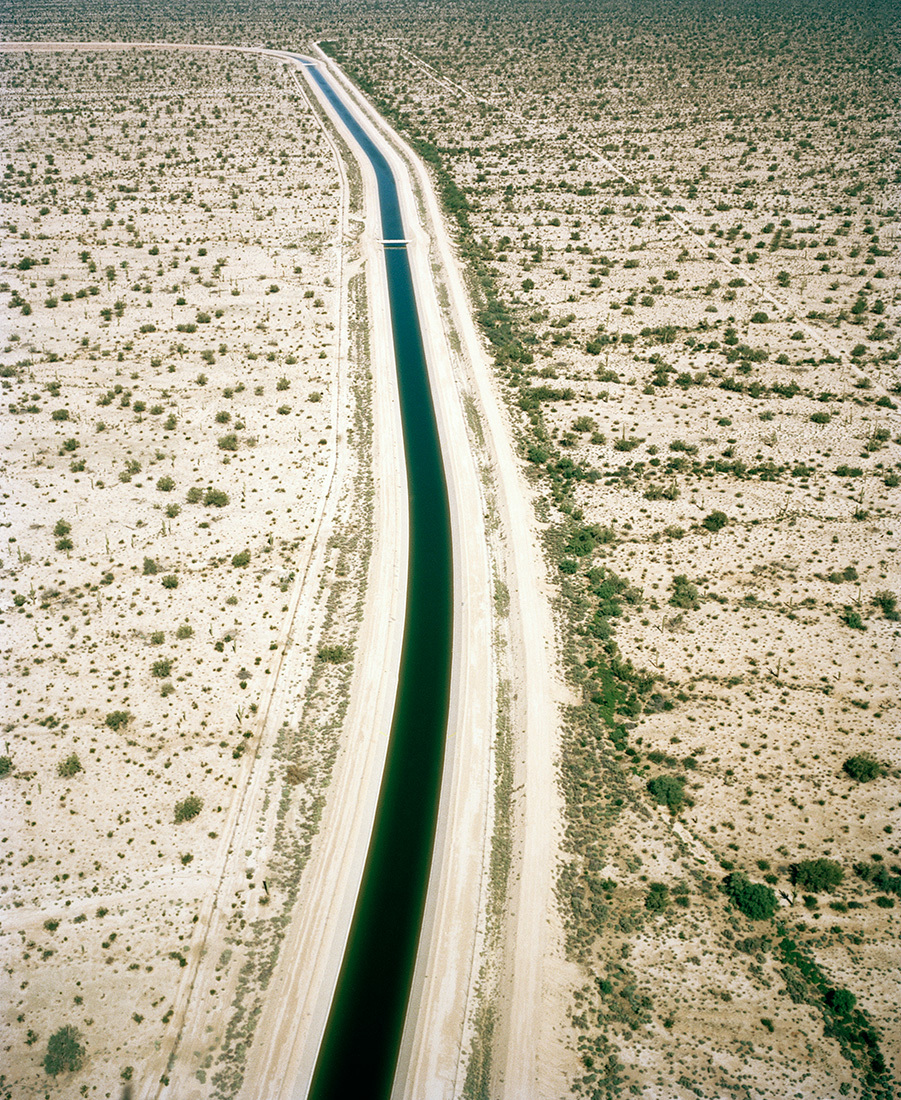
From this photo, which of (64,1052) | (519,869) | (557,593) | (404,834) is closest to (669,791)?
(519,869)

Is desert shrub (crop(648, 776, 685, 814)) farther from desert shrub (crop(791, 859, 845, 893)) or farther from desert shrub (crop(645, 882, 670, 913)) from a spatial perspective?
desert shrub (crop(791, 859, 845, 893))

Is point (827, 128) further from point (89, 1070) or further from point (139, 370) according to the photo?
point (89, 1070)

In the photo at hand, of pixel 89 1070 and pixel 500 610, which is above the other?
pixel 500 610

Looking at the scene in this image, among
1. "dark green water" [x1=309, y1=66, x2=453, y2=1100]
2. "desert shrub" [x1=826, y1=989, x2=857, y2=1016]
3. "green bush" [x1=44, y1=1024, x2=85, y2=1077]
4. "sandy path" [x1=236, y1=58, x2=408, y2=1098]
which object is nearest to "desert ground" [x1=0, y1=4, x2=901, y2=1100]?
"desert shrub" [x1=826, y1=989, x2=857, y2=1016]

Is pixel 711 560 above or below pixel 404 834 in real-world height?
above

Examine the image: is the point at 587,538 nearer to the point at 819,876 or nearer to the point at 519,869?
the point at 519,869

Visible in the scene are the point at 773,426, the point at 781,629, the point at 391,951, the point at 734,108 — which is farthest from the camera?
the point at 734,108

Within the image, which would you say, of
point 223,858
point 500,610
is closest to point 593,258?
point 500,610
